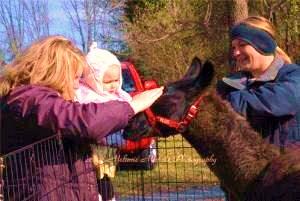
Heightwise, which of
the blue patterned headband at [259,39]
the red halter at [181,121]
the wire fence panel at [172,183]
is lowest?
the wire fence panel at [172,183]

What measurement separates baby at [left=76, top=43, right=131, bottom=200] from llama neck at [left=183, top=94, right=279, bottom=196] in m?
0.51

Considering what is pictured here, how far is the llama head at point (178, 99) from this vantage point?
4.43 m

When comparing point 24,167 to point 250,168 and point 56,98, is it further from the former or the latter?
point 250,168

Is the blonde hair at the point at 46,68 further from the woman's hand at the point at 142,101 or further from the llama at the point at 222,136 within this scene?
the llama at the point at 222,136

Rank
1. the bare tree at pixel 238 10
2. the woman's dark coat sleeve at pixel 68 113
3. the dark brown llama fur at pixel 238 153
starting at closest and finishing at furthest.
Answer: the woman's dark coat sleeve at pixel 68 113
the dark brown llama fur at pixel 238 153
the bare tree at pixel 238 10

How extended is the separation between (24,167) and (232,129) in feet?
4.49

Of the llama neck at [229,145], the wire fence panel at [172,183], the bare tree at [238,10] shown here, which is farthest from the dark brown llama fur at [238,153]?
the bare tree at [238,10]

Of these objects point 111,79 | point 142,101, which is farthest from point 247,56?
point 142,101

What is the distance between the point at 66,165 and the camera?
3.76m

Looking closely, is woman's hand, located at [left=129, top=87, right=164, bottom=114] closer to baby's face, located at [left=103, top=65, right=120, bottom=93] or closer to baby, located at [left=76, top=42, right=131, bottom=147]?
baby, located at [left=76, top=42, right=131, bottom=147]

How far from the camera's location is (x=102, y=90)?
4.56 metres

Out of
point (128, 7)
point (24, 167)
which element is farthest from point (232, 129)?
point (128, 7)

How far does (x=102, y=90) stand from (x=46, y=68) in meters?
1.00

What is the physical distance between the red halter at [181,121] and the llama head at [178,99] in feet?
0.05
